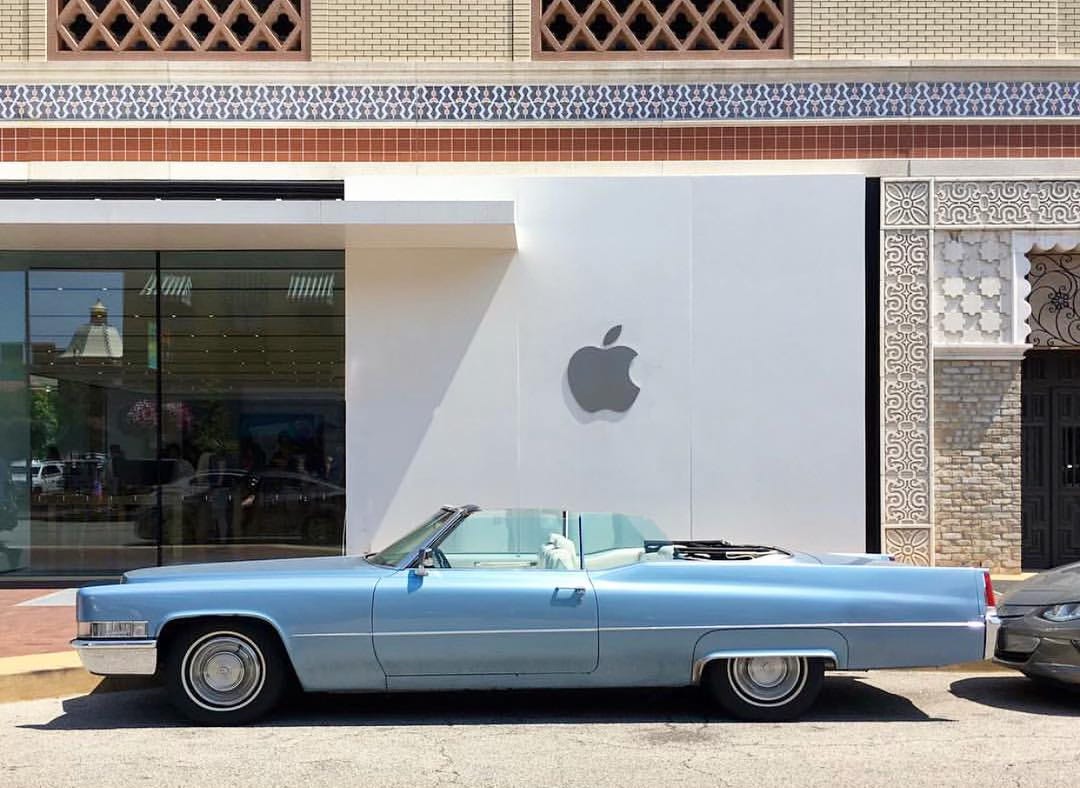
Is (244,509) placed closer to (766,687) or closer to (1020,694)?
(766,687)

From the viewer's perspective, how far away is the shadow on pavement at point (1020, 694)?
739 centimetres

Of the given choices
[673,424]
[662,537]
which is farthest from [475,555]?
[673,424]

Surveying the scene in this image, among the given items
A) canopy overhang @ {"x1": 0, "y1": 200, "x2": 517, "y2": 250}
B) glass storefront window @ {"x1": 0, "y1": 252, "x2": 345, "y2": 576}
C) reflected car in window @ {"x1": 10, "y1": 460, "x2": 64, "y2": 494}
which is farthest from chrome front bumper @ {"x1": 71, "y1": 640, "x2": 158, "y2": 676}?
reflected car in window @ {"x1": 10, "y1": 460, "x2": 64, "y2": 494}

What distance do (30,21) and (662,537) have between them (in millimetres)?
8894

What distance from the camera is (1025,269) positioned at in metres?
12.0

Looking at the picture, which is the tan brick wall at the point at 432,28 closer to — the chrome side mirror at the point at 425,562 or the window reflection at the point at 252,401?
the window reflection at the point at 252,401

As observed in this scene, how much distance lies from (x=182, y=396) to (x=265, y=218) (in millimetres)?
2635

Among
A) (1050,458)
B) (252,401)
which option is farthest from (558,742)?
(1050,458)

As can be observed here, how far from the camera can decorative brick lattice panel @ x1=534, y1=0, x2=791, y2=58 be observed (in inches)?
476

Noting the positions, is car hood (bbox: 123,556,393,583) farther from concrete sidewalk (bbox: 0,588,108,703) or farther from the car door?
concrete sidewalk (bbox: 0,588,108,703)

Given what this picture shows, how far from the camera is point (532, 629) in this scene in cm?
669

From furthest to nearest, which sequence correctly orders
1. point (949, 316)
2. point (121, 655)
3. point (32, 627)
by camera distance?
point (949, 316)
point (32, 627)
point (121, 655)

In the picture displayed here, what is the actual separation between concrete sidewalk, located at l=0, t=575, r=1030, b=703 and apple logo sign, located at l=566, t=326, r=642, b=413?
414cm

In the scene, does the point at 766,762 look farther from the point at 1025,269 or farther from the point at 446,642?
the point at 1025,269
